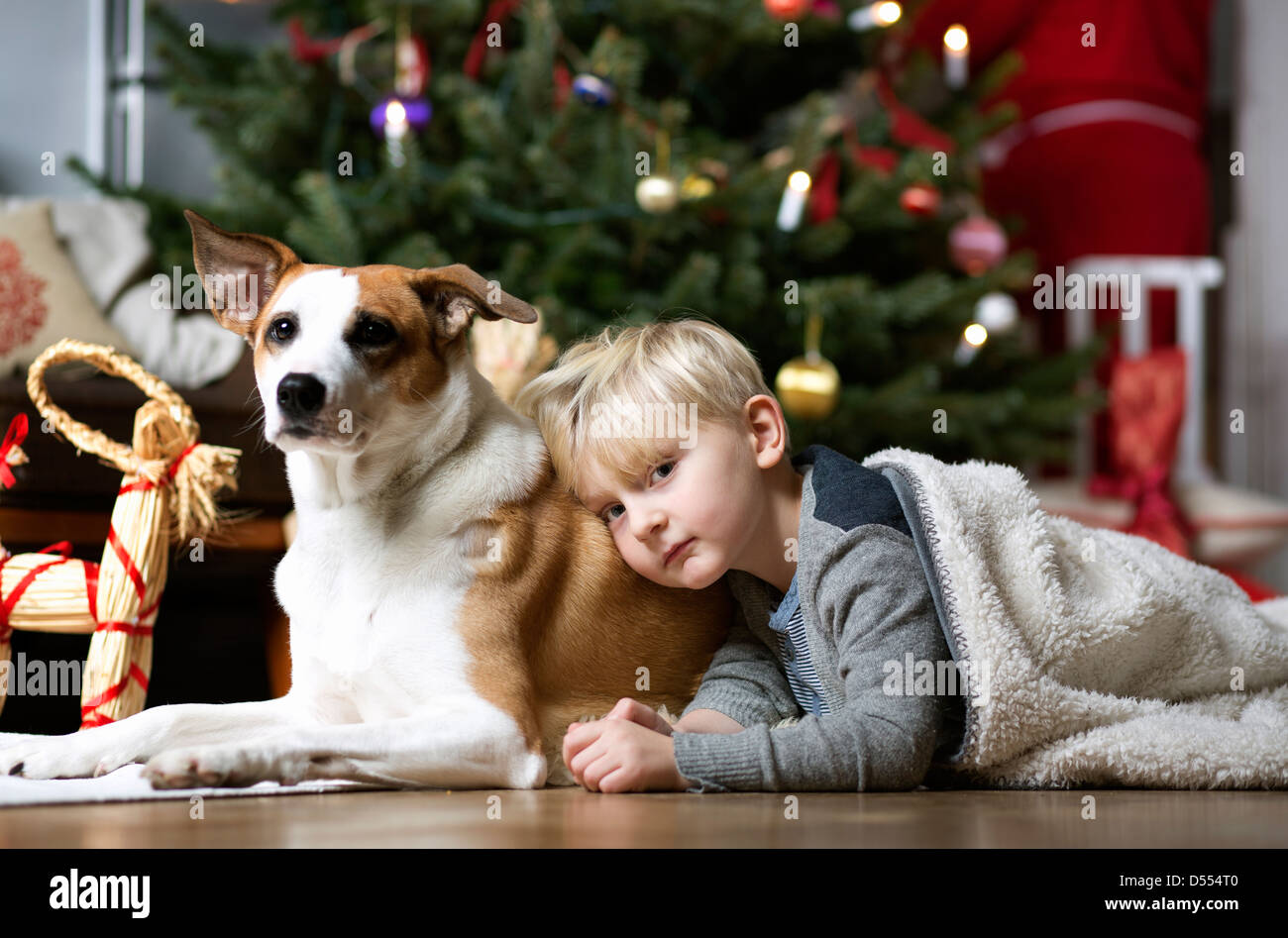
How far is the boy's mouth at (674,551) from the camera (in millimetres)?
1190

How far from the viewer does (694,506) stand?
3.84ft

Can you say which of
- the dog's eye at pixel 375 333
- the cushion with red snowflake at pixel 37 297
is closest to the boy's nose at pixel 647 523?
the dog's eye at pixel 375 333

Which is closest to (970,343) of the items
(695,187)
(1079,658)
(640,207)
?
(695,187)

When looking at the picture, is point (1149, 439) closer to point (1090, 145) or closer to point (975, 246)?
point (975, 246)

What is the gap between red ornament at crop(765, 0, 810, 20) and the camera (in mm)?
2633

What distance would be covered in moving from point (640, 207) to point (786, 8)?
649 millimetres

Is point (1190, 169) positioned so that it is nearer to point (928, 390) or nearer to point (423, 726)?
point (928, 390)

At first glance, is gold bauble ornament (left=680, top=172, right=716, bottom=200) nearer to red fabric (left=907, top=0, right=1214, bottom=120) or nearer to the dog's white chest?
the dog's white chest

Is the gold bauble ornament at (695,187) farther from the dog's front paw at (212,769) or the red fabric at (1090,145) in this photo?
the dog's front paw at (212,769)

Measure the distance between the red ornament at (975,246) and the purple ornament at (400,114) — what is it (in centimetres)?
143
